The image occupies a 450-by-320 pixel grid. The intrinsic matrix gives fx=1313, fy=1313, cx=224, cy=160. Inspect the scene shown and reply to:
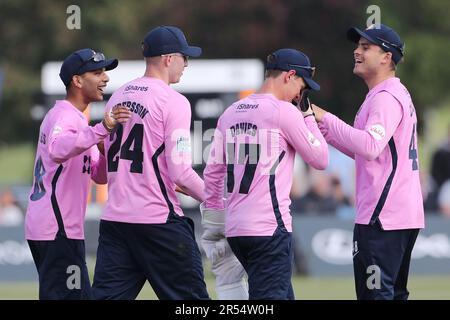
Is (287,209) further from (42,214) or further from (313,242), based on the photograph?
(313,242)

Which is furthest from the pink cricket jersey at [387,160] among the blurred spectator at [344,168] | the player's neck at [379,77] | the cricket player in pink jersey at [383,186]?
the blurred spectator at [344,168]

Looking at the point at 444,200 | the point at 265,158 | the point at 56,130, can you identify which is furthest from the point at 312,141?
the point at 444,200

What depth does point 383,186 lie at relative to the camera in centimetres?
960

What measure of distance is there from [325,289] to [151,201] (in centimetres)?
805

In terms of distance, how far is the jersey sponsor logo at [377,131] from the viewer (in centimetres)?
946

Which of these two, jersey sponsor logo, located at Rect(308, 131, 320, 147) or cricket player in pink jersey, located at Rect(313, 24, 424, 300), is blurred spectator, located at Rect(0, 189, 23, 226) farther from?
jersey sponsor logo, located at Rect(308, 131, 320, 147)

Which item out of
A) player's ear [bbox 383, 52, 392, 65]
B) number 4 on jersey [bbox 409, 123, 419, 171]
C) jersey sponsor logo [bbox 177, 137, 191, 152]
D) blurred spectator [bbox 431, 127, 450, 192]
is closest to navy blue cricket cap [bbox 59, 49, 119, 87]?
jersey sponsor logo [bbox 177, 137, 191, 152]

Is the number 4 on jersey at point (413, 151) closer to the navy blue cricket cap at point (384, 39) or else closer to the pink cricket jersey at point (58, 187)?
the navy blue cricket cap at point (384, 39)

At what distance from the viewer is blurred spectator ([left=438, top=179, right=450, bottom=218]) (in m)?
21.0

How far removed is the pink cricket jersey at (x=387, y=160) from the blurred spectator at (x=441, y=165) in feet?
44.3

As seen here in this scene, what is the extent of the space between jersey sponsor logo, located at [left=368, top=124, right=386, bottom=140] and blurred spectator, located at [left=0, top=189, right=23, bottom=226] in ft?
42.4

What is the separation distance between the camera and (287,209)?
938 centimetres
